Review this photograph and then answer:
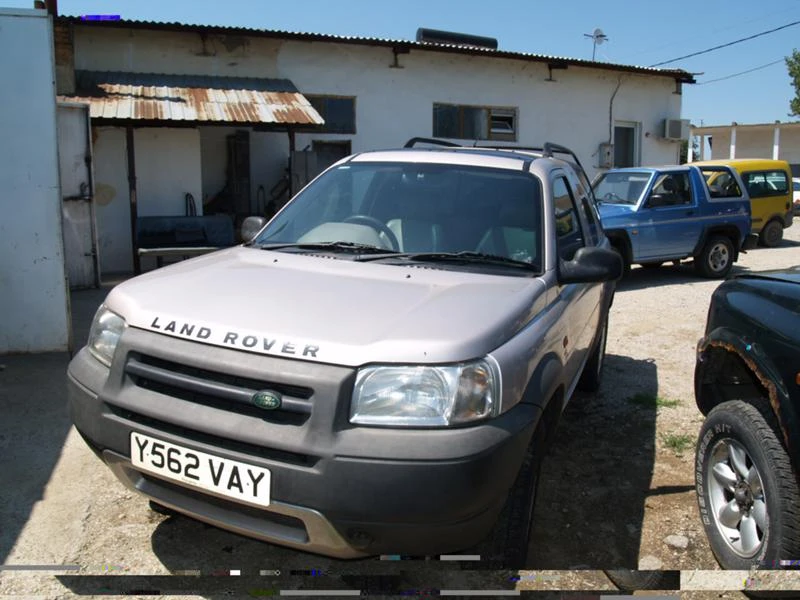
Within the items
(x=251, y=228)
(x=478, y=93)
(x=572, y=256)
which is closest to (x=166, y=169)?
(x=478, y=93)

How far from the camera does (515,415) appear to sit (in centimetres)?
238

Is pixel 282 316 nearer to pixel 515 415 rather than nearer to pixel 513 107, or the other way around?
pixel 515 415

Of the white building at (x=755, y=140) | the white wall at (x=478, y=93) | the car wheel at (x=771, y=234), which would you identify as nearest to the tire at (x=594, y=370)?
the white wall at (x=478, y=93)

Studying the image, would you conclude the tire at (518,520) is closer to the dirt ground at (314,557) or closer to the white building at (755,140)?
the dirt ground at (314,557)

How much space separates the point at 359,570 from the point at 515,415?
1.10 meters

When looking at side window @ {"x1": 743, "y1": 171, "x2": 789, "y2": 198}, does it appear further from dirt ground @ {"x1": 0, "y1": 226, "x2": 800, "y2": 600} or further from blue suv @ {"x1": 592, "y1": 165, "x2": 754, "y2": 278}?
dirt ground @ {"x1": 0, "y1": 226, "x2": 800, "y2": 600}

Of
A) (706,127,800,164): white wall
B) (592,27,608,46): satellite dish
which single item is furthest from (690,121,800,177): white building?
(592,27,608,46): satellite dish

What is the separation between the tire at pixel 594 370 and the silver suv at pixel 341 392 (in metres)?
1.93

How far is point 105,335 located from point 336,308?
103 cm

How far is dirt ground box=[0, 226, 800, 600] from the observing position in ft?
9.31

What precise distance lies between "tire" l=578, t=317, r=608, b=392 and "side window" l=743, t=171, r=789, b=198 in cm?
1207

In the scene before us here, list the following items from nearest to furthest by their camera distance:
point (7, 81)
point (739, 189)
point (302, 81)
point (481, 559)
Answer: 1. point (481, 559)
2. point (7, 81)
3. point (739, 189)
4. point (302, 81)

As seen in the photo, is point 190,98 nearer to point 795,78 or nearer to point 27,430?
point 27,430

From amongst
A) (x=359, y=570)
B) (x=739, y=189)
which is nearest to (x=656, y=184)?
(x=739, y=189)
